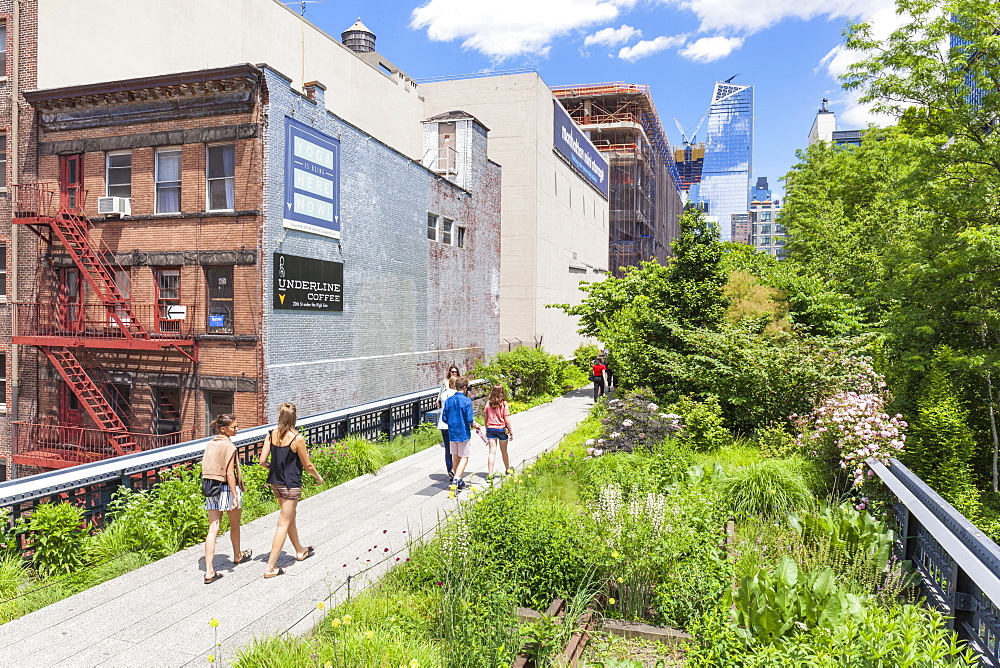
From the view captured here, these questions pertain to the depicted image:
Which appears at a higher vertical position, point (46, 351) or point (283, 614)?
point (46, 351)

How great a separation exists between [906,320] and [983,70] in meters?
4.30

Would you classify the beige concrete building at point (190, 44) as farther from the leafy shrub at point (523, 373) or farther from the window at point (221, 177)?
the leafy shrub at point (523, 373)

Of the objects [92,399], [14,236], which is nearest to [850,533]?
[92,399]

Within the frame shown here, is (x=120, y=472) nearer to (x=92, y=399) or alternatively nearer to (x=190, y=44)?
(x=92, y=399)

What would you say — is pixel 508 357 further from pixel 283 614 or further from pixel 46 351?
pixel 283 614

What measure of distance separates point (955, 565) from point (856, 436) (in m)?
4.13

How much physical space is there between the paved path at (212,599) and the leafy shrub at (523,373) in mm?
15335

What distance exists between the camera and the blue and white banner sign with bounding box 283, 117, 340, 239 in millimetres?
18219

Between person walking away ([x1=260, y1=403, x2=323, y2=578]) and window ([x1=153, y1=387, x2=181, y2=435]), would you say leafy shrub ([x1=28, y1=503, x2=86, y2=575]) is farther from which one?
Result: window ([x1=153, y1=387, x2=181, y2=435])

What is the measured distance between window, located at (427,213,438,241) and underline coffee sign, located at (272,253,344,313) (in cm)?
643

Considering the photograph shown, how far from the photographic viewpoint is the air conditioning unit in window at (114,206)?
1853 cm

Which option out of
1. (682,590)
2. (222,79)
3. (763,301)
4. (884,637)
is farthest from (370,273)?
(884,637)

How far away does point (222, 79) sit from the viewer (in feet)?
56.9

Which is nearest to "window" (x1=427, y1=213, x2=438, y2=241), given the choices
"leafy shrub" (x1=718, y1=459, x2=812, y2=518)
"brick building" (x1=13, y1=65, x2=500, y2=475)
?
"brick building" (x1=13, y1=65, x2=500, y2=475)
